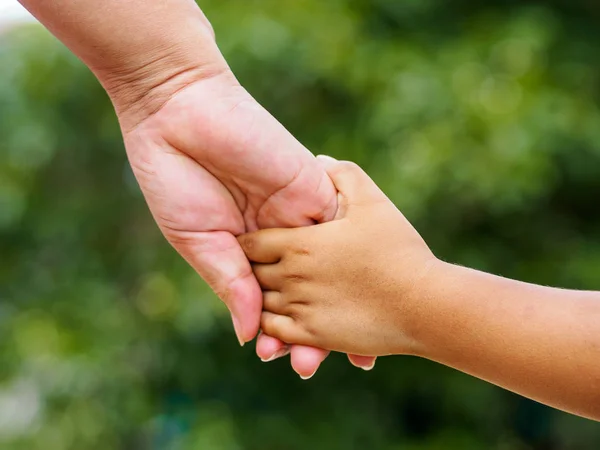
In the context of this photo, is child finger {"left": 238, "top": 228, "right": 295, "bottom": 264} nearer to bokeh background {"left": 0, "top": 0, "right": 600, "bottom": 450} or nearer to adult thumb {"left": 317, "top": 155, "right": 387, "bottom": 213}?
adult thumb {"left": 317, "top": 155, "right": 387, "bottom": 213}

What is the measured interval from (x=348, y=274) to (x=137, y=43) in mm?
556

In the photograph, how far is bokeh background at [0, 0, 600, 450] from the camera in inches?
99.3

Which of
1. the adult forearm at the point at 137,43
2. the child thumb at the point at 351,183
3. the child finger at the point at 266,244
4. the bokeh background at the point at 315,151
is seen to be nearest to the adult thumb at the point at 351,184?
the child thumb at the point at 351,183

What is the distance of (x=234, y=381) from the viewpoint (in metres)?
3.05

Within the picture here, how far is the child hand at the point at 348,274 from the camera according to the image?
53.0 inches

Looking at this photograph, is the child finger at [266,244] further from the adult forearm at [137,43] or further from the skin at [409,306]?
the adult forearm at [137,43]

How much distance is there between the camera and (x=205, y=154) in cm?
145

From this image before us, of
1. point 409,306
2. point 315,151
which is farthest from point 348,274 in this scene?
point 315,151

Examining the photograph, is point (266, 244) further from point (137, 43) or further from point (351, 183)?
point (137, 43)

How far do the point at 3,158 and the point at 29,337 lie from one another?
27.5 inches

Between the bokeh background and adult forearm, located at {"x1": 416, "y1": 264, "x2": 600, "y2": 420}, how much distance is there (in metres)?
1.17

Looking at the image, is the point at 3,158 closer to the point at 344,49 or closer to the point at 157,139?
the point at 344,49

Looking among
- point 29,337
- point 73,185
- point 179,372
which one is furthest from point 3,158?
point 179,372

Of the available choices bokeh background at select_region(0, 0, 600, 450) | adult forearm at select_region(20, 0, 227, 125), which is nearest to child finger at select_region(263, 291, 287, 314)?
adult forearm at select_region(20, 0, 227, 125)
